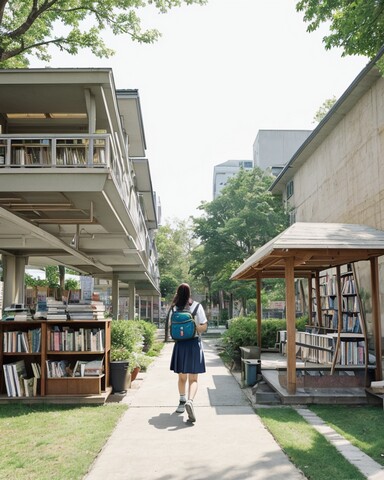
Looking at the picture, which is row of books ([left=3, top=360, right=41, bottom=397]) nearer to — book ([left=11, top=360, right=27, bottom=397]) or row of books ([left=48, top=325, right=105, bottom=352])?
book ([left=11, top=360, right=27, bottom=397])

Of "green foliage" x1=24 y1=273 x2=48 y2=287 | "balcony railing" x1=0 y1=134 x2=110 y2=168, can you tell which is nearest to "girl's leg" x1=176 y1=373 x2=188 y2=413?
"balcony railing" x1=0 y1=134 x2=110 y2=168

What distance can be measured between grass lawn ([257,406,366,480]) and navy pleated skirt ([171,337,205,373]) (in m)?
1.22

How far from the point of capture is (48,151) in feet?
31.1

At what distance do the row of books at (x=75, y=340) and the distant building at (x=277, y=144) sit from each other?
2147 inches

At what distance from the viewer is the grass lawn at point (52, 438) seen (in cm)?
507

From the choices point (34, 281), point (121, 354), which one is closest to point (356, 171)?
point (121, 354)

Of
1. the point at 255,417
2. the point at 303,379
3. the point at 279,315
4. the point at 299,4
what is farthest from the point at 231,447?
the point at 279,315

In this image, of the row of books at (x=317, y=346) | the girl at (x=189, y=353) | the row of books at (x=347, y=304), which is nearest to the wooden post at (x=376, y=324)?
the row of books at (x=347, y=304)

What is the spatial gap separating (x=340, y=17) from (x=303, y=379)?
7.80 meters

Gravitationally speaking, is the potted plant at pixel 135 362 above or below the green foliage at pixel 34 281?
below

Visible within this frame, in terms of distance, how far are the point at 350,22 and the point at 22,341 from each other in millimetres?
9230

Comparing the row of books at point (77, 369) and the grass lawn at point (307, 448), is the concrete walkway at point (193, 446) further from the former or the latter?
the row of books at point (77, 369)

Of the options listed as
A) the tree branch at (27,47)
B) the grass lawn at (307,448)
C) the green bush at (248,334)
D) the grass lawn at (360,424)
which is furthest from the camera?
the tree branch at (27,47)

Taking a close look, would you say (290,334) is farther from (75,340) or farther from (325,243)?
(75,340)
